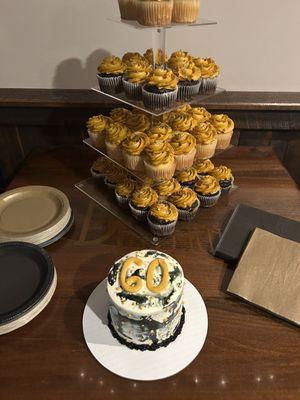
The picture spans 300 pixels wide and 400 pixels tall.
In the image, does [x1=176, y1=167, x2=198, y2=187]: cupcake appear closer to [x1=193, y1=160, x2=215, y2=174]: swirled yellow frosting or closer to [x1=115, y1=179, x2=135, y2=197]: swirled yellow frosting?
[x1=193, y1=160, x2=215, y2=174]: swirled yellow frosting

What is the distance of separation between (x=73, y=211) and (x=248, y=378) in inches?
32.8

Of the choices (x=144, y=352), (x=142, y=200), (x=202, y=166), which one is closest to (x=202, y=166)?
(x=202, y=166)

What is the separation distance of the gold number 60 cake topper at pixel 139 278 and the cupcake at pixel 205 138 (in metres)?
0.52

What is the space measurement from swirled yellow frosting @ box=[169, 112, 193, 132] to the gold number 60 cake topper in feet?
1.72

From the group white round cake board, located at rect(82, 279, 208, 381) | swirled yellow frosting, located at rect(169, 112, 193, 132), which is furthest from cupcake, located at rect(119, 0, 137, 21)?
white round cake board, located at rect(82, 279, 208, 381)

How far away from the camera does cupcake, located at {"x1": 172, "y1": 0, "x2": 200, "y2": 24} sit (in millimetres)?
962

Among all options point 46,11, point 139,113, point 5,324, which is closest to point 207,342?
point 5,324

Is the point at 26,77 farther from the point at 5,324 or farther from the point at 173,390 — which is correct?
the point at 173,390

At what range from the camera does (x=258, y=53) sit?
5.02 ft

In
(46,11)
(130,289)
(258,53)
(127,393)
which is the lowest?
(127,393)

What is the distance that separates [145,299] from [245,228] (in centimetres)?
52

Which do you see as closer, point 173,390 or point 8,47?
point 173,390

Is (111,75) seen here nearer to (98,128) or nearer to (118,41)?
(98,128)

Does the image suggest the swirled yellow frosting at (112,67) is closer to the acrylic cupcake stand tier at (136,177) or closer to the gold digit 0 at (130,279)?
the acrylic cupcake stand tier at (136,177)
